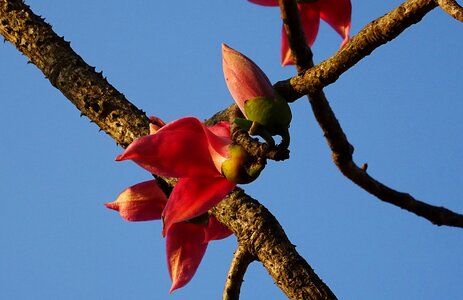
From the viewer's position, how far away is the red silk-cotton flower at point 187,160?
1.06m

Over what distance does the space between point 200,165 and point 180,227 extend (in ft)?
0.73

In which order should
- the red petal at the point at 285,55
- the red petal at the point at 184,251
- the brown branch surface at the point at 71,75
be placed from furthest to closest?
the red petal at the point at 285,55 < the brown branch surface at the point at 71,75 < the red petal at the point at 184,251

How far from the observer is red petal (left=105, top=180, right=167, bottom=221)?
4.31 feet

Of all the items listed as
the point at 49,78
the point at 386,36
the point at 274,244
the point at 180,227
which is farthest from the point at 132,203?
the point at 386,36

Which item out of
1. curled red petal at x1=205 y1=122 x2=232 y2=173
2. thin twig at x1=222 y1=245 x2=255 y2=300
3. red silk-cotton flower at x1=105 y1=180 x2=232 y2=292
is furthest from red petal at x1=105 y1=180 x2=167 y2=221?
curled red petal at x1=205 y1=122 x2=232 y2=173

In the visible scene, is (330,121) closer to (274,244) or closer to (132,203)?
(274,244)

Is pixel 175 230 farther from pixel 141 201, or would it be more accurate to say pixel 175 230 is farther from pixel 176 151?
pixel 176 151

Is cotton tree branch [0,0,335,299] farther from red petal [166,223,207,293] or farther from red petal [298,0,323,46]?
red petal [298,0,323,46]

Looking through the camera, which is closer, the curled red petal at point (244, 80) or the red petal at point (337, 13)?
the curled red petal at point (244, 80)

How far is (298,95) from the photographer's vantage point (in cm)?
115

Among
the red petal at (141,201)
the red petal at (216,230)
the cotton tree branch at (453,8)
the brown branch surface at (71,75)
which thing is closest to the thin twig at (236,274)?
the red petal at (216,230)

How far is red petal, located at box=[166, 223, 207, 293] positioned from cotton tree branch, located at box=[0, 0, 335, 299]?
0.05 metres

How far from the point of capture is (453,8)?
3.90 feet

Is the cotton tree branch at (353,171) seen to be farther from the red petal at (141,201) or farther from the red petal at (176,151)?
the red petal at (141,201)
